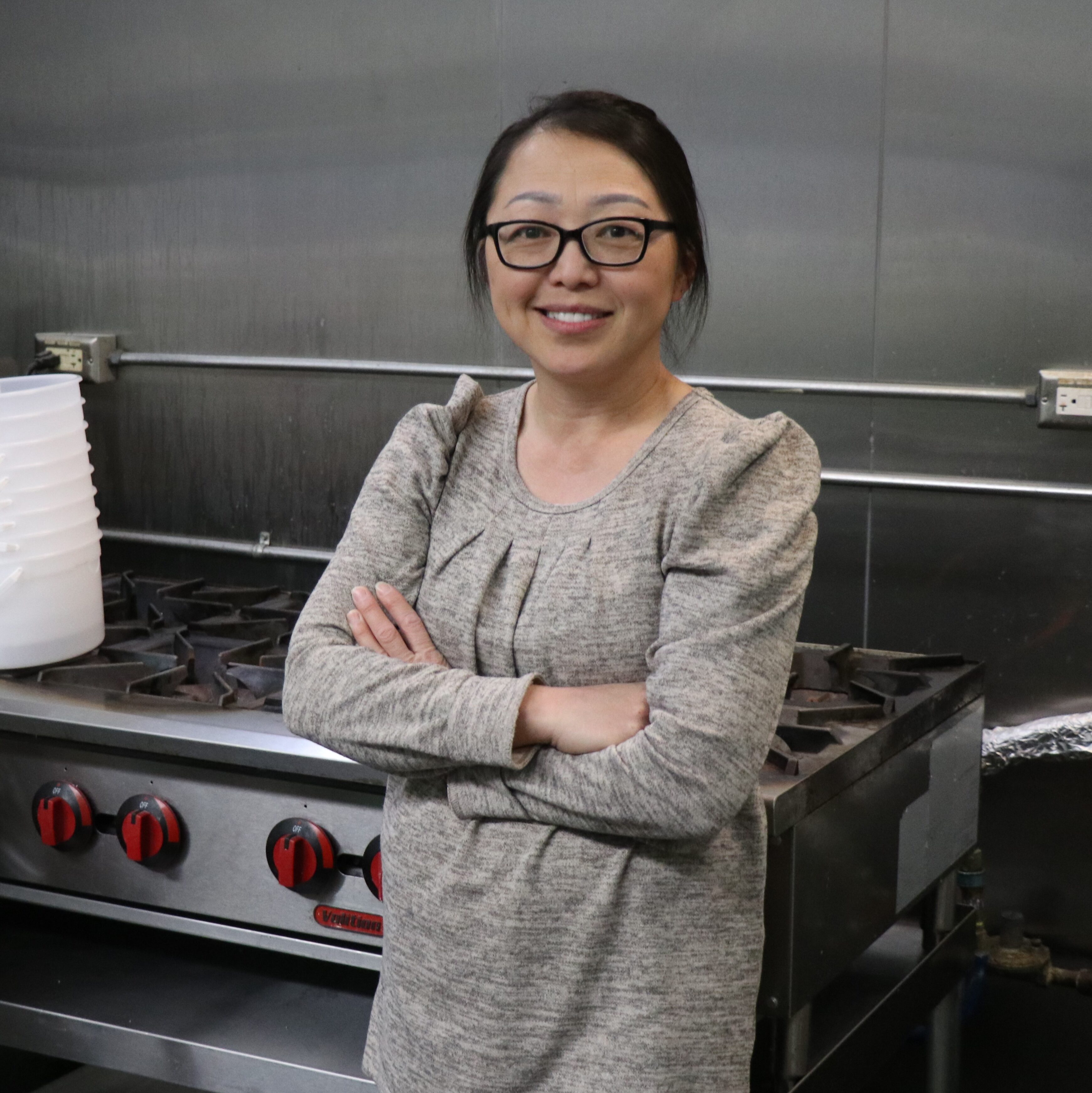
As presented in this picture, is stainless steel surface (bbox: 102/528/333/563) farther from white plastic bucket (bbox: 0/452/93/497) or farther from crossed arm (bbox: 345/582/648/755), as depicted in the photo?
crossed arm (bbox: 345/582/648/755)

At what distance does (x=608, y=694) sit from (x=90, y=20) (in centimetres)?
147

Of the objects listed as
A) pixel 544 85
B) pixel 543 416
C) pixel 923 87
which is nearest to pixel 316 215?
pixel 544 85

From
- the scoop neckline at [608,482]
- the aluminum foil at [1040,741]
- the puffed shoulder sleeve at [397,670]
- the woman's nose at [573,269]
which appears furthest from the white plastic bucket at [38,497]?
the aluminum foil at [1040,741]

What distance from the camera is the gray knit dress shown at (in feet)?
2.91

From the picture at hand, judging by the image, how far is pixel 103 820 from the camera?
1363 mm

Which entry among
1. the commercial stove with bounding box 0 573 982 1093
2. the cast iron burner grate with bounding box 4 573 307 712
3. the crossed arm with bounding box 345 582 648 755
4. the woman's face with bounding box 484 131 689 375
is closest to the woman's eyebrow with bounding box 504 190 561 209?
the woman's face with bounding box 484 131 689 375

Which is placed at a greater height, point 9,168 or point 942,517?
point 9,168

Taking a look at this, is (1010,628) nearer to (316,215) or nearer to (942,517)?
(942,517)

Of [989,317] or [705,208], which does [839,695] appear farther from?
[705,208]

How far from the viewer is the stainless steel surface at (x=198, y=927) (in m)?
1.29

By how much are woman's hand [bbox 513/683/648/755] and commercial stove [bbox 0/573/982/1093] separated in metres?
0.21

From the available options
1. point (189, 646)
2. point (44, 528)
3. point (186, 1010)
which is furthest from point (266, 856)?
point (44, 528)

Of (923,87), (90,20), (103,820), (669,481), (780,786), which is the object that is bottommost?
(103,820)

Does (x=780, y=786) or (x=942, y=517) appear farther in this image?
(x=942, y=517)
